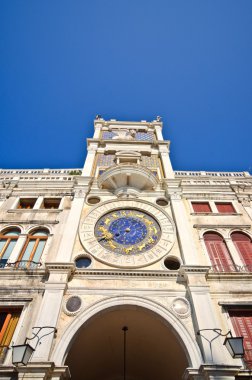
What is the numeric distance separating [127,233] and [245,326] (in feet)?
20.0

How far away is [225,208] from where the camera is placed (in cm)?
1603

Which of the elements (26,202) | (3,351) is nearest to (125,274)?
(3,351)

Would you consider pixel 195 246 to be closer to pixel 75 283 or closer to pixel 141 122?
pixel 75 283

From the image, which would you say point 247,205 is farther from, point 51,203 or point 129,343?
point 51,203

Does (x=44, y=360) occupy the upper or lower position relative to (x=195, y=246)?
lower

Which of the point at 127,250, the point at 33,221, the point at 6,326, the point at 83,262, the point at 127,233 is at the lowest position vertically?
the point at 6,326

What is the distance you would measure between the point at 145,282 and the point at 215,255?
381cm

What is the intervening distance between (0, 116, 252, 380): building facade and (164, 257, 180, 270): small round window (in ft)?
0.25

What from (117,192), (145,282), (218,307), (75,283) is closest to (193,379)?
(218,307)

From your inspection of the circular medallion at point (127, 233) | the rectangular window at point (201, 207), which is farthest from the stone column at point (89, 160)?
the rectangular window at point (201, 207)

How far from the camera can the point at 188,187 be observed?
17.3 metres

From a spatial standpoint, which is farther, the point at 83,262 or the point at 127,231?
the point at 127,231

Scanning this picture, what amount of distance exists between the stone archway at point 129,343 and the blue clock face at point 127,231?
2.67 meters

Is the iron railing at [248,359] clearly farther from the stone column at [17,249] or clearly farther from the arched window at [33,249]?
the stone column at [17,249]
